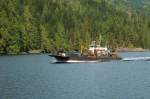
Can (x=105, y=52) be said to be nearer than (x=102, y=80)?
No

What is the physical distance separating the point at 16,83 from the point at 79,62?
7863 cm

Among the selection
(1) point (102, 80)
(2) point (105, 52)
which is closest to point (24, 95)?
(1) point (102, 80)

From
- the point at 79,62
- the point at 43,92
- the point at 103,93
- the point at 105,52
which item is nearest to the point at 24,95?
the point at 43,92

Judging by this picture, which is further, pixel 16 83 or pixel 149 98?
pixel 16 83

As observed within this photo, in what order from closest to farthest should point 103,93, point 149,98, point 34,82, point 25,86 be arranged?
1. point 149,98
2. point 103,93
3. point 25,86
4. point 34,82

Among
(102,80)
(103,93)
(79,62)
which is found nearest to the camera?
(103,93)

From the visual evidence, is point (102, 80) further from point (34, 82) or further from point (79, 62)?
point (79, 62)

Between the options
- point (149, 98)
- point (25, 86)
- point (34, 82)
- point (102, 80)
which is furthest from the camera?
point (102, 80)

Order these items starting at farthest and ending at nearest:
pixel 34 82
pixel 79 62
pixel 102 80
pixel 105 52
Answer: pixel 105 52
pixel 79 62
pixel 102 80
pixel 34 82

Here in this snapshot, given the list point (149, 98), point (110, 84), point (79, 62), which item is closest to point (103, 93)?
point (149, 98)

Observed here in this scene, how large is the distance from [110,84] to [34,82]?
14537mm

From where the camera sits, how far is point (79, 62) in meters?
167

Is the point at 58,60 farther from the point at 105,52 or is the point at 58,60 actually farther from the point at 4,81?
the point at 4,81

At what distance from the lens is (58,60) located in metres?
168
